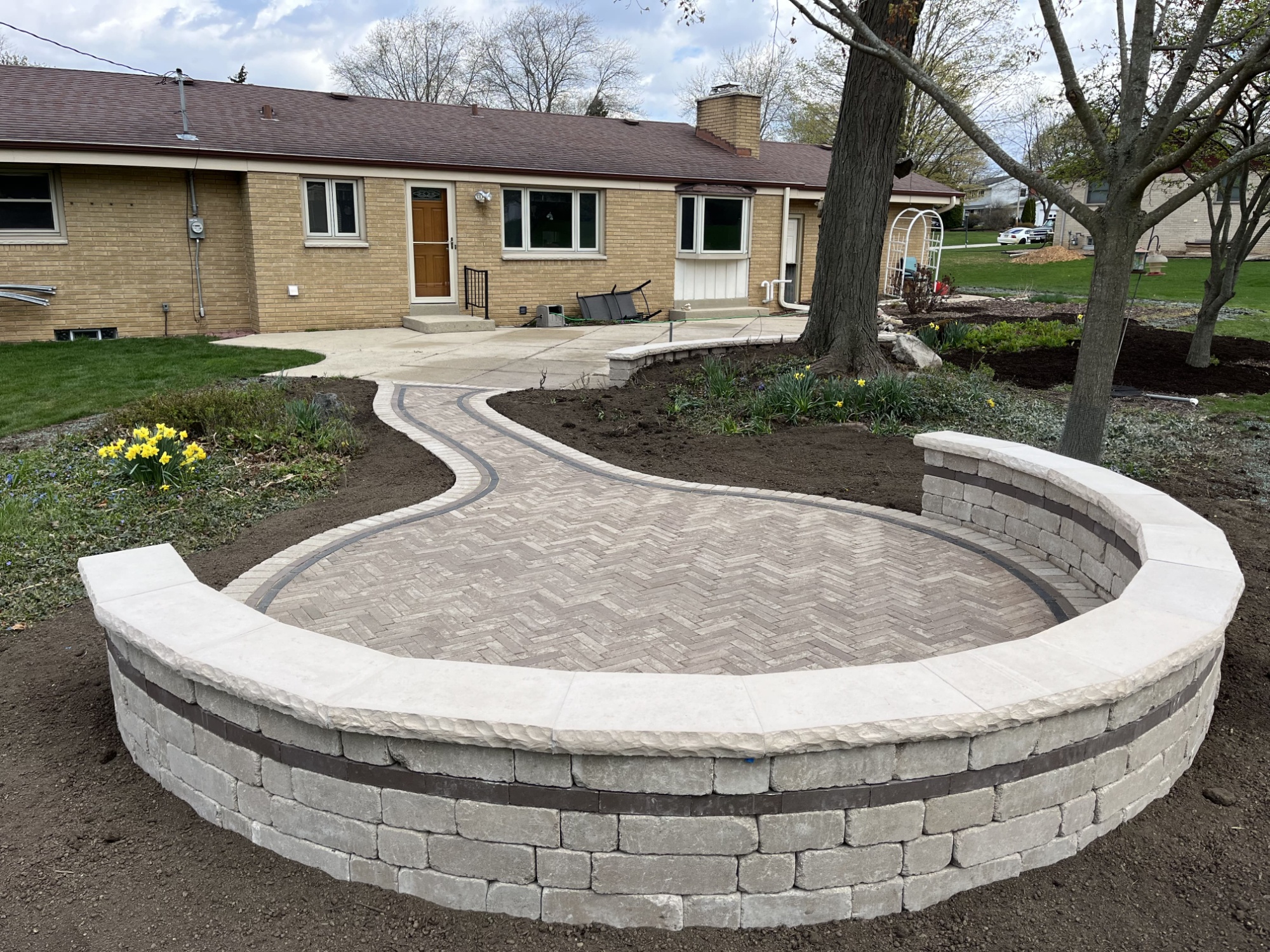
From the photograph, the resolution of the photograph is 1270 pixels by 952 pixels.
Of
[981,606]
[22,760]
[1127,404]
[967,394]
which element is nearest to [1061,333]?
[1127,404]

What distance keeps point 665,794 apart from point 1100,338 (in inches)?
176

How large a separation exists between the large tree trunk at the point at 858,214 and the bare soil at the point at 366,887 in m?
6.60

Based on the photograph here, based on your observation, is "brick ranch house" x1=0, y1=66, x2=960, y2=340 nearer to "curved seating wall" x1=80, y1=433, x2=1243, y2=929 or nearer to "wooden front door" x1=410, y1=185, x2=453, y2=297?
"wooden front door" x1=410, y1=185, x2=453, y2=297

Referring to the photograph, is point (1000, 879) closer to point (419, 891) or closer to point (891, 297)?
point (419, 891)

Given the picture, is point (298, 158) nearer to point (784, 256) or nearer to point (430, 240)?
point (430, 240)

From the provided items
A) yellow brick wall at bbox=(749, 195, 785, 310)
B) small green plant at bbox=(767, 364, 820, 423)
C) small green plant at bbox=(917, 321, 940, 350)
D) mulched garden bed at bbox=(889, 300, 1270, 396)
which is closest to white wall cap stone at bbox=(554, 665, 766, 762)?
small green plant at bbox=(767, 364, 820, 423)

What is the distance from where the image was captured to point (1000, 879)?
272cm

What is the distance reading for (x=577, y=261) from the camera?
727 inches

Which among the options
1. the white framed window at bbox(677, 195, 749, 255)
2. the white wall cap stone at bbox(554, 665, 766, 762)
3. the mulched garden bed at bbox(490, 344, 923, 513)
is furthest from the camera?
the white framed window at bbox(677, 195, 749, 255)

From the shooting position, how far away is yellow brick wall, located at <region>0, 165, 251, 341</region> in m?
14.4

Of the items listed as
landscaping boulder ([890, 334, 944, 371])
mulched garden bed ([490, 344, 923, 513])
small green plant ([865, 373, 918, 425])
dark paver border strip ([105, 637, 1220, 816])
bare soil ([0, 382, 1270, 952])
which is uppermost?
landscaping boulder ([890, 334, 944, 371])

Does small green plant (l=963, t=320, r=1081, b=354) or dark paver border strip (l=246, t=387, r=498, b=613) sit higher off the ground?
small green plant (l=963, t=320, r=1081, b=354)

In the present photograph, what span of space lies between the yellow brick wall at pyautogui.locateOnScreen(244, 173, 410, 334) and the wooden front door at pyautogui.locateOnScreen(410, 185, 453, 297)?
1.13 feet

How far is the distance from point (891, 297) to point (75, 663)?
20.7 m
